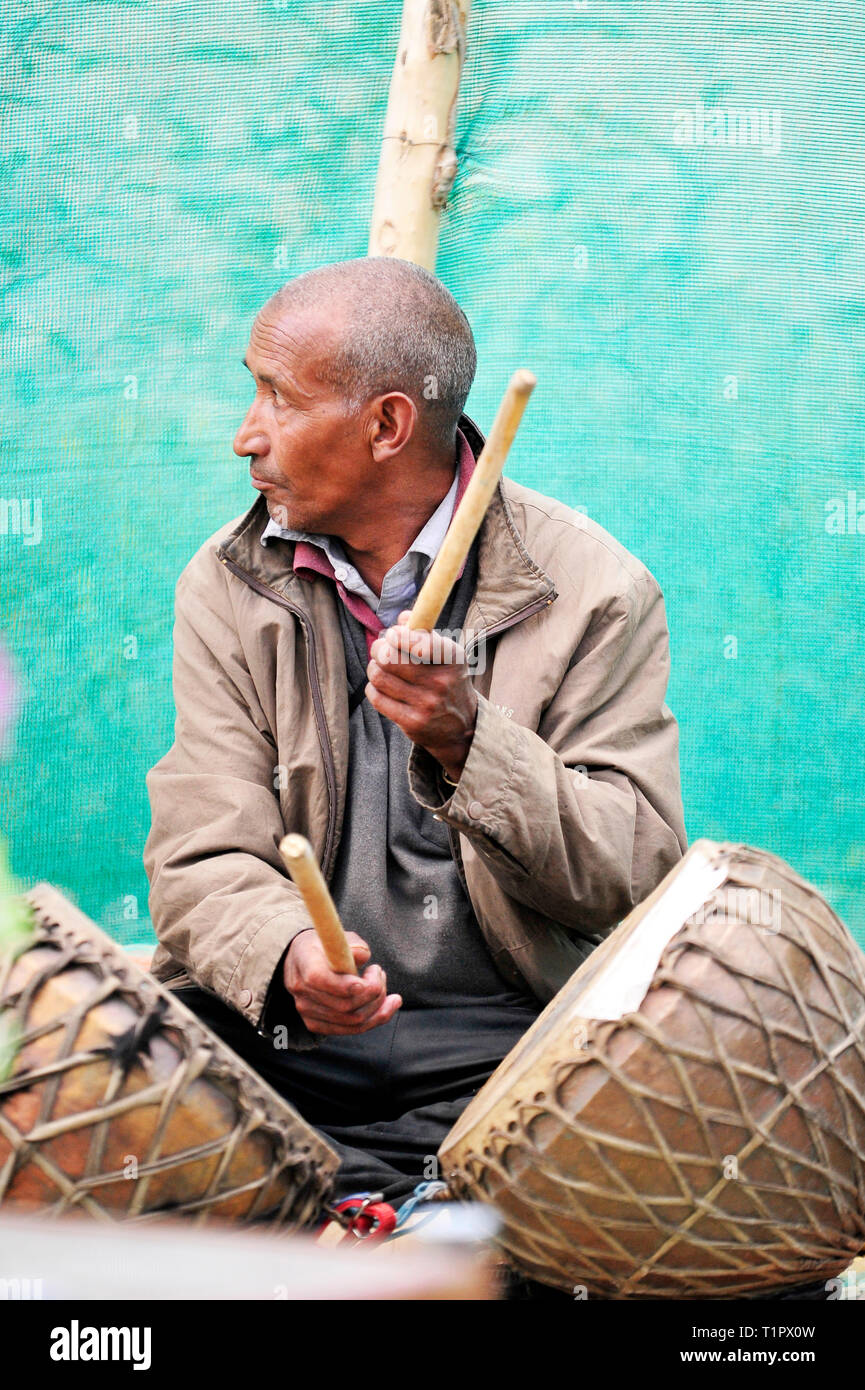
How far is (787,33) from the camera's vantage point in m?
3.66

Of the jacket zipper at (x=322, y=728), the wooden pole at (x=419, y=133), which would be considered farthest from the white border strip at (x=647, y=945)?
the wooden pole at (x=419, y=133)

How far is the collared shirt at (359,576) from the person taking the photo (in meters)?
2.48

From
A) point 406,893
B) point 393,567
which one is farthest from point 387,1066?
point 393,567

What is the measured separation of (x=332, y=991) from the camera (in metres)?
2.02

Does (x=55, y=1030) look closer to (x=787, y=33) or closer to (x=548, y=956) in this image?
(x=548, y=956)

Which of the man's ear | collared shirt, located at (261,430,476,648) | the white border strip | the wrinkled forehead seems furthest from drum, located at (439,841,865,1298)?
the wrinkled forehead

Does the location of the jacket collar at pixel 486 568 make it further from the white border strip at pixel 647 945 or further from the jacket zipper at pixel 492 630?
the white border strip at pixel 647 945

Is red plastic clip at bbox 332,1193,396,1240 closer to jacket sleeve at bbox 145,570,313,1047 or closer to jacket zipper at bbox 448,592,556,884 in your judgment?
jacket sleeve at bbox 145,570,313,1047

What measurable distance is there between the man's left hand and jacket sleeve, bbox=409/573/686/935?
32 millimetres

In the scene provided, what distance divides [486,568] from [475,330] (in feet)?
4.74

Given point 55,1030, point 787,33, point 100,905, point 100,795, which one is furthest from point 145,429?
point 55,1030

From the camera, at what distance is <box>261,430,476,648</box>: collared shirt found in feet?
8.15

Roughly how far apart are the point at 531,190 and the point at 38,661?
1.56 m

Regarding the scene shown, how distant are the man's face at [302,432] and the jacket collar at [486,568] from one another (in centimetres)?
7
